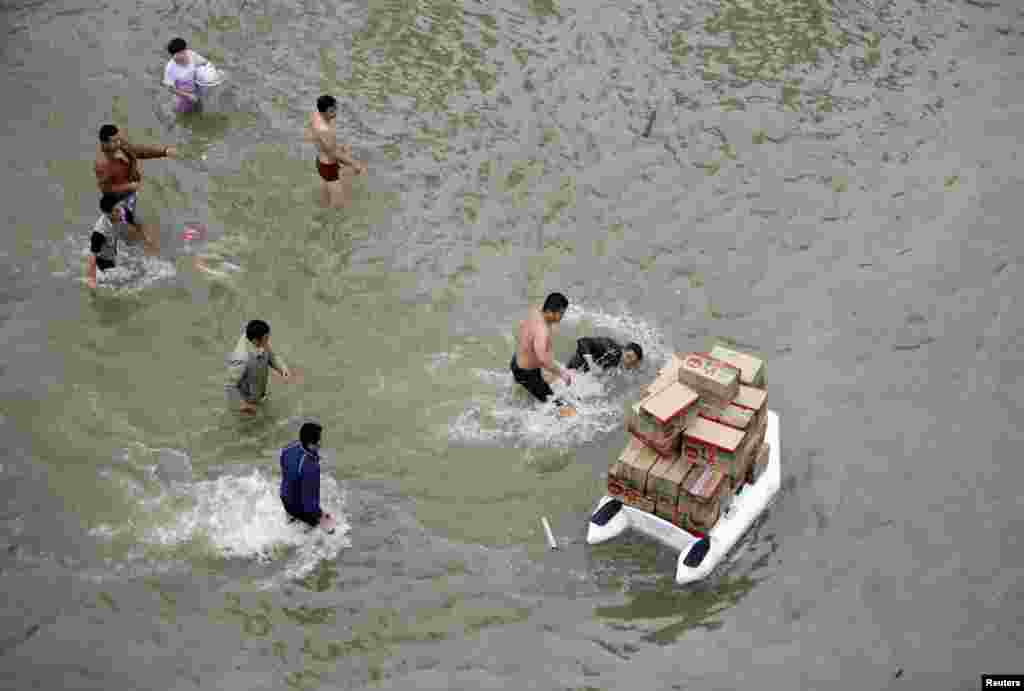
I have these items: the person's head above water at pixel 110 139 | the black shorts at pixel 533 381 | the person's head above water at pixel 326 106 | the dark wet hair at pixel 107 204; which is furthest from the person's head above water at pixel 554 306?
the person's head above water at pixel 110 139

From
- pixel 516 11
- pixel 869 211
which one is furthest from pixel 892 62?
pixel 516 11

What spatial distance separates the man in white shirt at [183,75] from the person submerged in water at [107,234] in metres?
2.83

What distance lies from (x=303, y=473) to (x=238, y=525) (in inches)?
42.8

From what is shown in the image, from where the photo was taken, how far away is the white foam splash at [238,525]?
847 centimetres

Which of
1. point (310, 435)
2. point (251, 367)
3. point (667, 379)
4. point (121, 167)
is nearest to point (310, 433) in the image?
point (310, 435)

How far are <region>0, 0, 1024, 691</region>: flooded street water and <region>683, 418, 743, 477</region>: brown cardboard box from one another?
3.38 feet

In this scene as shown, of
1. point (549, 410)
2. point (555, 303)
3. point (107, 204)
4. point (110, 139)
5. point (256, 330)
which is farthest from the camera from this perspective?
point (110, 139)

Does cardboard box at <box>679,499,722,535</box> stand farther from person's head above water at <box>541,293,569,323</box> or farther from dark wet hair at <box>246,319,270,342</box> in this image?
dark wet hair at <box>246,319,270,342</box>

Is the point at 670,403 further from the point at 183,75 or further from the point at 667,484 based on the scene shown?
the point at 183,75

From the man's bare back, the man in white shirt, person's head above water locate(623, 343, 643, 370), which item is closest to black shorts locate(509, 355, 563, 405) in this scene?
the man's bare back

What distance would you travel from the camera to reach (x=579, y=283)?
1145cm

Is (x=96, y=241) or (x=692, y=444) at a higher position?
(x=692, y=444)

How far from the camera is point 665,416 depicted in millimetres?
7871

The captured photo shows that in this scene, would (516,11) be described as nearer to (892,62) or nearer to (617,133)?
(617,133)
